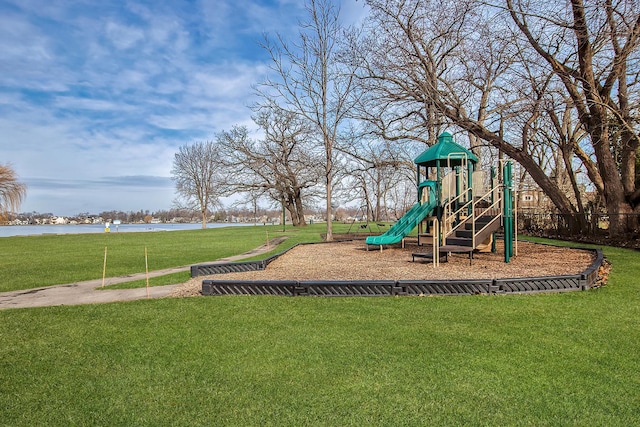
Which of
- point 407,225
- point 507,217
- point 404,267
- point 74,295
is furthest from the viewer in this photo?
point 407,225

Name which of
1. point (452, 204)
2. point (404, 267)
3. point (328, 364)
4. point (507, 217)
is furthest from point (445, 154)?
point (328, 364)

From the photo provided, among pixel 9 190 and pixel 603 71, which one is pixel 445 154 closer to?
pixel 603 71

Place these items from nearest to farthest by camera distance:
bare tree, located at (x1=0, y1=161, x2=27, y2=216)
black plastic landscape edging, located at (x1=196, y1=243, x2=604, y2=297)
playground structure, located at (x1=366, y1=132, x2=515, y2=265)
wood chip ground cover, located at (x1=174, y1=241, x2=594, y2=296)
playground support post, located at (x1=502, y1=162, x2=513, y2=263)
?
1. black plastic landscape edging, located at (x1=196, y1=243, x2=604, y2=297)
2. wood chip ground cover, located at (x1=174, y1=241, x2=594, y2=296)
3. playground support post, located at (x1=502, y1=162, x2=513, y2=263)
4. playground structure, located at (x1=366, y1=132, x2=515, y2=265)
5. bare tree, located at (x1=0, y1=161, x2=27, y2=216)

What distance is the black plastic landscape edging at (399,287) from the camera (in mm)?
6703

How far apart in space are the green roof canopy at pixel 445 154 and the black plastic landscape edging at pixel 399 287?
747 centimetres

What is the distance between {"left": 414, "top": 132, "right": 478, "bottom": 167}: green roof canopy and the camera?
14117 millimetres

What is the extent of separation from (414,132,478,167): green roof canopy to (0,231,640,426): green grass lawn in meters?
8.63

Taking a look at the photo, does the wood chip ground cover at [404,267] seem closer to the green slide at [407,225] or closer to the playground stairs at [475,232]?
the playground stairs at [475,232]

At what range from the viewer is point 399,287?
673cm

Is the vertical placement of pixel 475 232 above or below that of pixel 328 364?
above

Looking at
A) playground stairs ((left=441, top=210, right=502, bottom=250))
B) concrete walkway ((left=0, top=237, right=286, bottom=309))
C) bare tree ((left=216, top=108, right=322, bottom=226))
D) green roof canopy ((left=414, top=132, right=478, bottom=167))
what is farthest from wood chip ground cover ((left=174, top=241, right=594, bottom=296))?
bare tree ((left=216, top=108, right=322, bottom=226))

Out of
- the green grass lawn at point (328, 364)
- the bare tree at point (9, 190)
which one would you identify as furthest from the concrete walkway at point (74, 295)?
the bare tree at point (9, 190)

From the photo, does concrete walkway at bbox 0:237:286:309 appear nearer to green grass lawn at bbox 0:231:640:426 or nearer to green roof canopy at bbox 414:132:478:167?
green grass lawn at bbox 0:231:640:426

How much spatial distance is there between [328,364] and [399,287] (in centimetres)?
319
